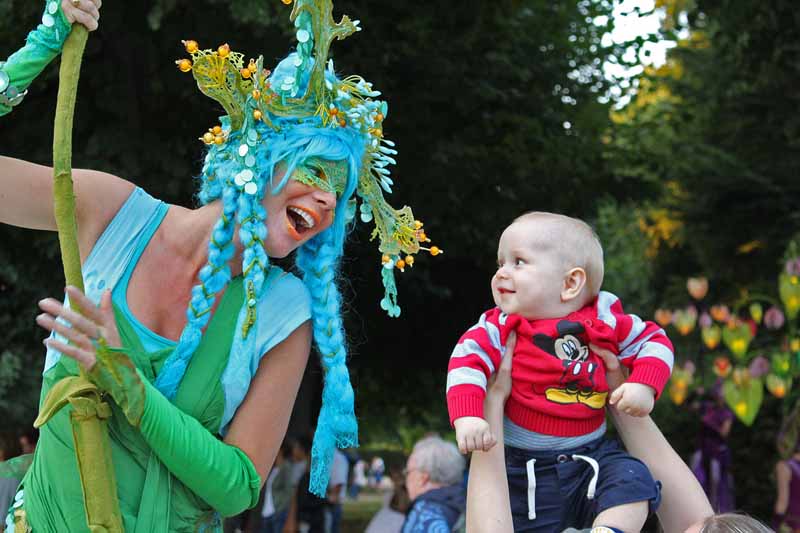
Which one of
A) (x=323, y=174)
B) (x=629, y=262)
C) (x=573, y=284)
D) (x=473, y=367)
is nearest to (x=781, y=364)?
(x=573, y=284)

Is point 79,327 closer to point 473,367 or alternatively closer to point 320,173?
point 320,173

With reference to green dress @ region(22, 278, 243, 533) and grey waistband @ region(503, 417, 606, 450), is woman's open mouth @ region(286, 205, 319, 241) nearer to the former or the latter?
green dress @ region(22, 278, 243, 533)

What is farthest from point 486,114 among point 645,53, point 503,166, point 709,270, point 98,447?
point 98,447

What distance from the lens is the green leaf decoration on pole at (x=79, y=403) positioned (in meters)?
2.14

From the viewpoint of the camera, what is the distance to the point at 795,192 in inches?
478

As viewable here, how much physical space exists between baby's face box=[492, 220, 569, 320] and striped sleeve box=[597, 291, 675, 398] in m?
0.13

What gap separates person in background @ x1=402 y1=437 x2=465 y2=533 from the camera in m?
5.36

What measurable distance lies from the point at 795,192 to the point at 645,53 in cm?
359

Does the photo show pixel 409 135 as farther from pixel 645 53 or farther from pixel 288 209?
pixel 288 209

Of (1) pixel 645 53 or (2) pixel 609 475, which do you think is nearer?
(2) pixel 609 475

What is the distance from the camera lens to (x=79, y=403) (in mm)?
2131

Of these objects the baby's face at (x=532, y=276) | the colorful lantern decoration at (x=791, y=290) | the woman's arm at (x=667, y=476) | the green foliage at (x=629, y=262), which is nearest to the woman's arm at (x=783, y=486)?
the colorful lantern decoration at (x=791, y=290)

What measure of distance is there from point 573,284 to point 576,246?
0.32 feet

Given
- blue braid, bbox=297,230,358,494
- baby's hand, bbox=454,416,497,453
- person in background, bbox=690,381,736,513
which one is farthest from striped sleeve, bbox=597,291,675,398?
person in background, bbox=690,381,736,513
